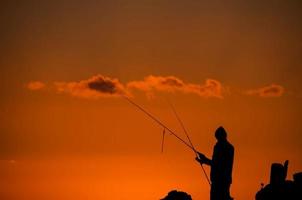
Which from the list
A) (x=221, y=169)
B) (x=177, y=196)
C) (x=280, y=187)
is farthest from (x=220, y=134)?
(x=177, y=196)

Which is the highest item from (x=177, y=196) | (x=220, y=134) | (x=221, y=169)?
(x=220, y=134)

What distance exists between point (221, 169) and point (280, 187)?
422 centimetres

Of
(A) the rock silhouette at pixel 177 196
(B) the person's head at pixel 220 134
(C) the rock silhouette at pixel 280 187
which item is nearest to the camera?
(B) the person's head at pixel 220 134

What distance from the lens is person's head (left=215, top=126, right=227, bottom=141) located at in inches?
883

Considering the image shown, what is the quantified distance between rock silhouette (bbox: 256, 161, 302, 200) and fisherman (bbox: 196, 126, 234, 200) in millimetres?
3365

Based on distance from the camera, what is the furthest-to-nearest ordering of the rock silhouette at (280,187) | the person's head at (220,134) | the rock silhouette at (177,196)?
the rock silhouette at (177,196), the rock silhouette at (280,187), the person's head at (220,134)

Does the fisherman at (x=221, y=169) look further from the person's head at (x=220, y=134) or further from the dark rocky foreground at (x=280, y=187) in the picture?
the dark rocky foreground at (x=280, y=187)

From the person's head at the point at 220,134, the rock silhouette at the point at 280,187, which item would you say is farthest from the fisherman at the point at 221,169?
the rock silhouette at the point at 280,187

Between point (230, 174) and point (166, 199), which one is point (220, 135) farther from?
point (166, 199)

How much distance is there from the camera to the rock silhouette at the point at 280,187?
2527 centimetres

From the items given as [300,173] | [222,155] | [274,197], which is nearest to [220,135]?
[222,155]

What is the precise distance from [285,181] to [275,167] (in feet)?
2.38

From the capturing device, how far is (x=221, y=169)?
22.9 metres

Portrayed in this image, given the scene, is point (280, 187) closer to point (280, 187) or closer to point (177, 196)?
point (280, 187)
